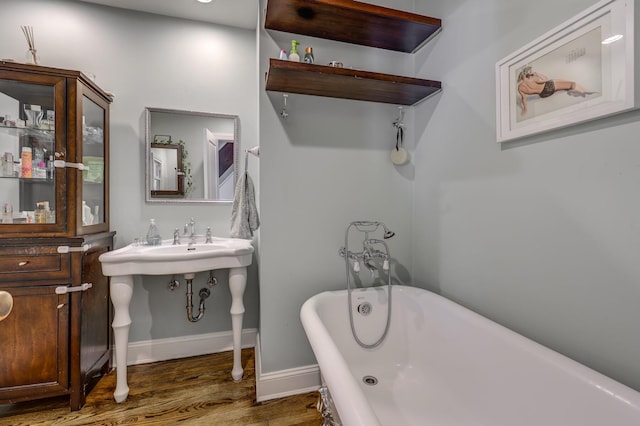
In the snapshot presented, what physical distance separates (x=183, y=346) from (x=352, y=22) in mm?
2395

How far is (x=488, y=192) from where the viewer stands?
1297mm

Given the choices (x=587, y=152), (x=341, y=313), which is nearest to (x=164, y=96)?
(x=341, y=313)

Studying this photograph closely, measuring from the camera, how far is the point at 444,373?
1307mm

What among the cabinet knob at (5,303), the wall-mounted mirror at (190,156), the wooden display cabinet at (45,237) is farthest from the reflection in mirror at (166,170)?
the cabinet knob at (5,303)

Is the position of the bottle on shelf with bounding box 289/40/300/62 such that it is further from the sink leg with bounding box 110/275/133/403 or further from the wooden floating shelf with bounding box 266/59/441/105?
the sink leg with bounding box 110/275/133/403

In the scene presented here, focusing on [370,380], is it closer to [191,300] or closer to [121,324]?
[191,300]

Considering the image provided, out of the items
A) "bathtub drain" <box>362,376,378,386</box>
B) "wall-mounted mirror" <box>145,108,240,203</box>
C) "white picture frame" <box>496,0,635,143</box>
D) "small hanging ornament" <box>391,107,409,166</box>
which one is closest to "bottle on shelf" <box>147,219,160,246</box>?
"wall-mounted mirror" <box>145,108,240,203</box>

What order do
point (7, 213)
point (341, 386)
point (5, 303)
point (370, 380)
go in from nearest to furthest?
point (5, 303), point (341, 386), point (370, 380), point (7, 213)

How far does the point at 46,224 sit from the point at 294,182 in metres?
1.34

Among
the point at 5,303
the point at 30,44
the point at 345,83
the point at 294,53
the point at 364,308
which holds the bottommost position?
the point at 364,308

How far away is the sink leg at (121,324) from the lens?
1.57 m

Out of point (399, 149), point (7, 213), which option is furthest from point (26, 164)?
point (399, 149)

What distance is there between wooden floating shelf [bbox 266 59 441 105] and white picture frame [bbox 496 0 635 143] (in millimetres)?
452

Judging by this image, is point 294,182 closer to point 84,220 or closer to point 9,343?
point 84,220
